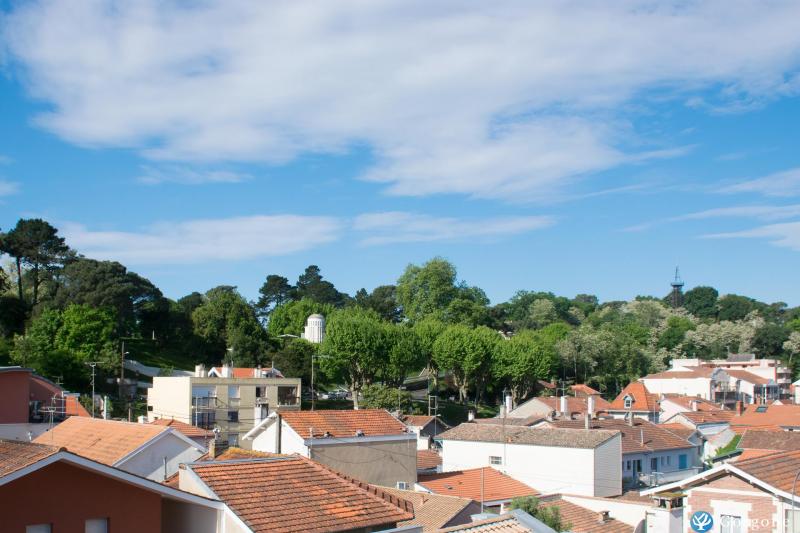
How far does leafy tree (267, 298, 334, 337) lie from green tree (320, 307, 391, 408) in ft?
73.1

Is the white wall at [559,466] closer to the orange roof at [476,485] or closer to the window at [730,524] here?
the orange roof at [476,485]

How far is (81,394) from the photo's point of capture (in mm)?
58938

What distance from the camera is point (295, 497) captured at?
14531 mm

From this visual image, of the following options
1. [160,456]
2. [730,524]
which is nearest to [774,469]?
[730,524]

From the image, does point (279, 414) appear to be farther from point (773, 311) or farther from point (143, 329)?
point (773, 311)

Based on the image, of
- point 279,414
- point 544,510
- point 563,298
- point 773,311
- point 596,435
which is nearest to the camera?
point 544,510

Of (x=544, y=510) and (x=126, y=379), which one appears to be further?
(x=126, y=379)

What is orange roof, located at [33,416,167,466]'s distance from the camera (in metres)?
28.0

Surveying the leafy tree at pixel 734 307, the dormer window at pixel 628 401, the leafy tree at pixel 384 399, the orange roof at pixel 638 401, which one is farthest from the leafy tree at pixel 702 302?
the leafy tree at pixel 384 399

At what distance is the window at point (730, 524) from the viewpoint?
18.6 meters

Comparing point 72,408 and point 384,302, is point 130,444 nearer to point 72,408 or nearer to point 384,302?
point 72,408

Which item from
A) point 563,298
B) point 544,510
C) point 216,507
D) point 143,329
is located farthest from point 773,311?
point 216,507

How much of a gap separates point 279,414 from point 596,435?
16.1m

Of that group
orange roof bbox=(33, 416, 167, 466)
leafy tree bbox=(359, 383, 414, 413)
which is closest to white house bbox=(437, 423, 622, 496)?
orange roof bbox=(33, 416, 167, 466)
